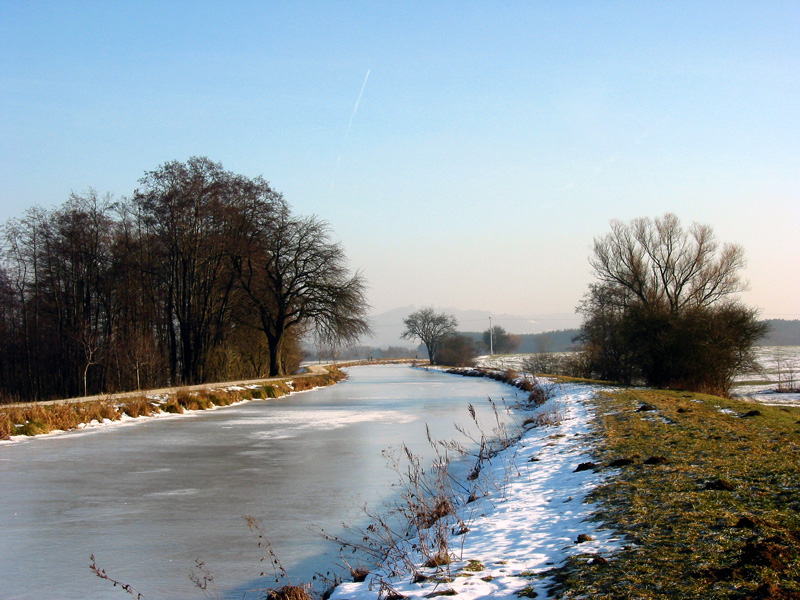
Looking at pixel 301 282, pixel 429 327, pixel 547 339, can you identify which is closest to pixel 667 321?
pixel 301 282

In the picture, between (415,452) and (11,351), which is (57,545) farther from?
(11,351)

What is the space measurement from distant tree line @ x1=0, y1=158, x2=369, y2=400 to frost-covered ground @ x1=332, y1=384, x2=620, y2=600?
79.9ft

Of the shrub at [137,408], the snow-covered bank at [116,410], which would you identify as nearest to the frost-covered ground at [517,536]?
the snow-covered bank at [116,410]

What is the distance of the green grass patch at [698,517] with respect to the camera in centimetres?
345

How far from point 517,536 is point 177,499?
4.53 meters

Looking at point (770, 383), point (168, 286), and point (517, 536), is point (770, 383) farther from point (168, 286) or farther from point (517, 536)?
point (517, 536)

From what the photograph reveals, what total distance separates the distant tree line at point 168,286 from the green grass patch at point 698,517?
2469cm

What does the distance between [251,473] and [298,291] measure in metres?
25.2

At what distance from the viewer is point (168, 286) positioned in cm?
3116

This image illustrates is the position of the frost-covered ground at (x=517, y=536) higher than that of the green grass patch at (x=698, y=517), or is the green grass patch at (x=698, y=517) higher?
the green grass patch at (x=698, y=517)

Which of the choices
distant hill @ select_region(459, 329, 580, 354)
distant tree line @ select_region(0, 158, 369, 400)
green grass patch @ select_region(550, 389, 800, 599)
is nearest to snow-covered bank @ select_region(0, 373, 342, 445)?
distant tree line @ select_region(0, 158, 369, 400)

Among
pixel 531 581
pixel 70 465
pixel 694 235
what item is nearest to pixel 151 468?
pixel 70 465

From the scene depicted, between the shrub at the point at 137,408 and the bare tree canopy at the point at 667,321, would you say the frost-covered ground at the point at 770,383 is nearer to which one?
the bare tree canopy at the point at 667,321

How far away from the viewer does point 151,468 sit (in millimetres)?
9602
